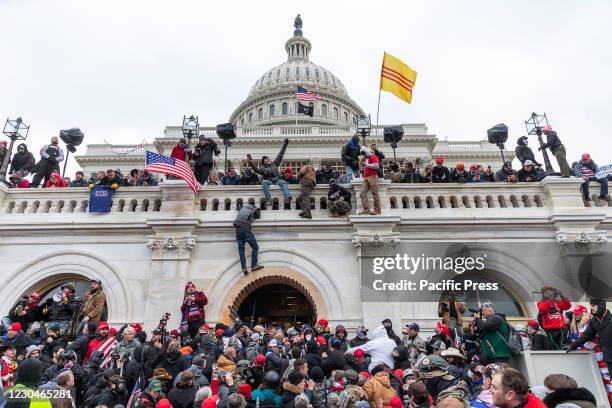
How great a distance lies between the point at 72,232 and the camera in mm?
13359

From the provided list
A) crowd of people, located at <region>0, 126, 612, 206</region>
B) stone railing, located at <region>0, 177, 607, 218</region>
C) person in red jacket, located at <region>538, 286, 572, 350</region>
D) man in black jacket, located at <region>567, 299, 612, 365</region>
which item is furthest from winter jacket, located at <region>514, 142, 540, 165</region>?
man in black jacket, located at <region>567, 299, 612, 365</region>

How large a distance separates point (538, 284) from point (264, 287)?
26.8 ft

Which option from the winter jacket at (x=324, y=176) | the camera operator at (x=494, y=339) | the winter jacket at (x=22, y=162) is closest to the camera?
the camera operator at (x=494, y=339)

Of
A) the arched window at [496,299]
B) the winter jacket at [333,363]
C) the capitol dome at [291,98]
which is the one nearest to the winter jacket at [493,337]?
the winter jacket at [333,363]

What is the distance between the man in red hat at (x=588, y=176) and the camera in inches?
539

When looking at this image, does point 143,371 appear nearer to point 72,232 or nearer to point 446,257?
point 72,232

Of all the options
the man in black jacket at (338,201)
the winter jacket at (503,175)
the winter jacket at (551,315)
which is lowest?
the winter jacket at (551,315)

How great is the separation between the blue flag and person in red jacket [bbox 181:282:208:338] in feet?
14.3

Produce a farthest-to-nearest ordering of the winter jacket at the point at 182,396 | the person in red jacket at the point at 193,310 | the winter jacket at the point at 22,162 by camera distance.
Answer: the winter jacket at the point at 22,162, the person in red jacket at the point at 193,310, the winter jacket at the point at 182,396

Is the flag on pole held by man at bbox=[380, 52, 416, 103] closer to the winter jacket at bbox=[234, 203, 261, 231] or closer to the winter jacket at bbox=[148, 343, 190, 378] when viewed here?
the winter jacket at bbox=[234, 203, 261, 231]

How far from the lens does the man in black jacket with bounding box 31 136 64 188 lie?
15.5m

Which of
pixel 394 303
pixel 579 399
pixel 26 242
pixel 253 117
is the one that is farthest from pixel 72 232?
pixel 253 117

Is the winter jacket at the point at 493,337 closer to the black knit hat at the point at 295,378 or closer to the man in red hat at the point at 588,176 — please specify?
the black knit hat at the point at 295,378

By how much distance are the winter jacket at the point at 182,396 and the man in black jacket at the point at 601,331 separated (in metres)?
6.92
